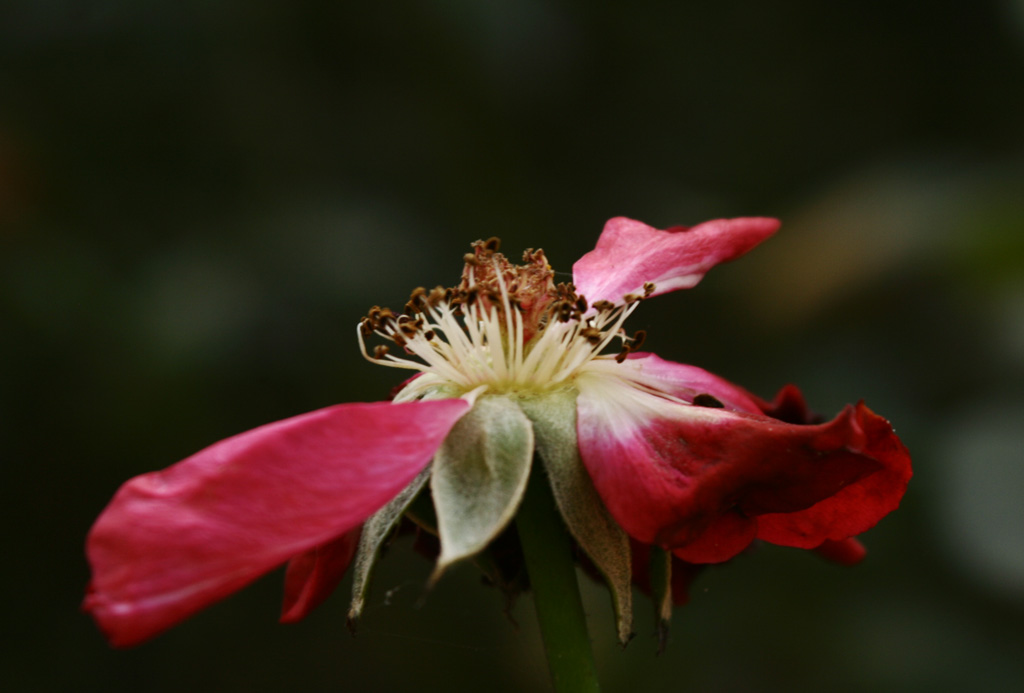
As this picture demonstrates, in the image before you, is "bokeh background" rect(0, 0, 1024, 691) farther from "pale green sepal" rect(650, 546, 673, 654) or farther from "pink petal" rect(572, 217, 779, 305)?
"pale green sepal" rect(650, 546, 673, 654)

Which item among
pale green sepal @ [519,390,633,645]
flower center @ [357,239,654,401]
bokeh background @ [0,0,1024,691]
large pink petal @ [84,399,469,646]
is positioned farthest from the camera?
bokeh background @ [0,0,1024,691]

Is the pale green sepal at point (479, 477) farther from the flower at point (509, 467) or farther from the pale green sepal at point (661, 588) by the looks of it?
the pale green sepal at point (661, 588)

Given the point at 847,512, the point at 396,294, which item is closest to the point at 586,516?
the point at 847,512

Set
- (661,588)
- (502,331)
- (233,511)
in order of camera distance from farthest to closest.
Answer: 1. (502,331)
2. (661,588)
3. (233,511)

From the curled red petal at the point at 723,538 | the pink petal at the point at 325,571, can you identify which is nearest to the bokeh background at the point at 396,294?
the curled red petal at the point at 723,538

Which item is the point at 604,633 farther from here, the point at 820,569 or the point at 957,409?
the point at 957,409

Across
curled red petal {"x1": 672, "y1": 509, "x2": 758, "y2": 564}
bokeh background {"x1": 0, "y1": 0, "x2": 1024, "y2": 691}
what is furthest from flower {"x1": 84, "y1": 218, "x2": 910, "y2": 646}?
bokeh background {"x1": 0, "y1": 0, "x2": 1024, "y2": 691}

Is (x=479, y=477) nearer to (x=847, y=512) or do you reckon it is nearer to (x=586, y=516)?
(x=586, y=516)
